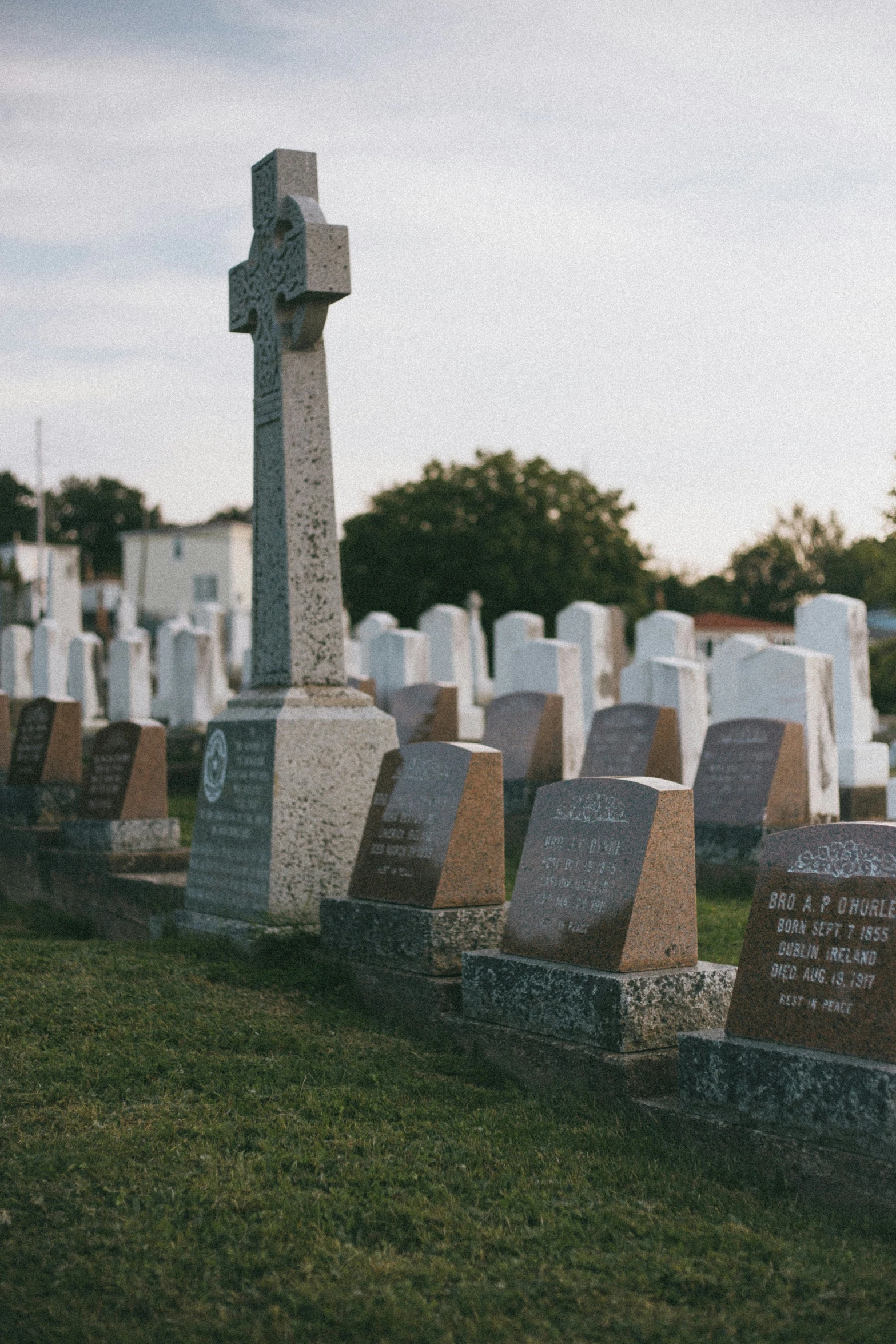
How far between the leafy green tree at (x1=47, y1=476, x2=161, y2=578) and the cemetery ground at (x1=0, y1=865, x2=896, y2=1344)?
236 feet

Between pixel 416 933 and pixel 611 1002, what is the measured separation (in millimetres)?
1290

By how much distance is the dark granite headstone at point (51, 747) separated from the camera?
10.9 meters

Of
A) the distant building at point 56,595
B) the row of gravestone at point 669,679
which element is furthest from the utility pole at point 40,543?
the row of gravestone at point 669,679

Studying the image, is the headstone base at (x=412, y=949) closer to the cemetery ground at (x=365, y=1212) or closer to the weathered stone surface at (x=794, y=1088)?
the cemetery ground at (x=365, y=1212)

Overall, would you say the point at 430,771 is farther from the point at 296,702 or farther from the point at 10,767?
the point at 10,767

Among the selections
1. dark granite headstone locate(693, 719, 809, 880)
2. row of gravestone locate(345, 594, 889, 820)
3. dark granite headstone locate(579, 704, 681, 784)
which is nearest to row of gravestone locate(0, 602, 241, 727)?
row of gravestone locate(345, 594, 889, 820)

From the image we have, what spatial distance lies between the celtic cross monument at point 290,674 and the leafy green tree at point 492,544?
94.3ft

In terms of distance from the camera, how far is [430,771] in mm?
5793

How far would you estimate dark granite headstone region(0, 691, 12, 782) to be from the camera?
13.1 m

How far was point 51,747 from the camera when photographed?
1086cm

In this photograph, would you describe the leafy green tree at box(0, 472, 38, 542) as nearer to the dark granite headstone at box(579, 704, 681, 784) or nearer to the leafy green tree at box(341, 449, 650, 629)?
the leafy green tree at box(341, 449, 650, 629)

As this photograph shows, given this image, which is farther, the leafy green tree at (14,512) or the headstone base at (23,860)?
the leafy green tree at (14,512)

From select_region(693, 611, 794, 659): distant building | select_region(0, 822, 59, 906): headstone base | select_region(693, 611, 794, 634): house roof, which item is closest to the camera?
select_region(0, 822, 59, 906): headstone base

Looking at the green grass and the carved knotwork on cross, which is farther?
the green grass
